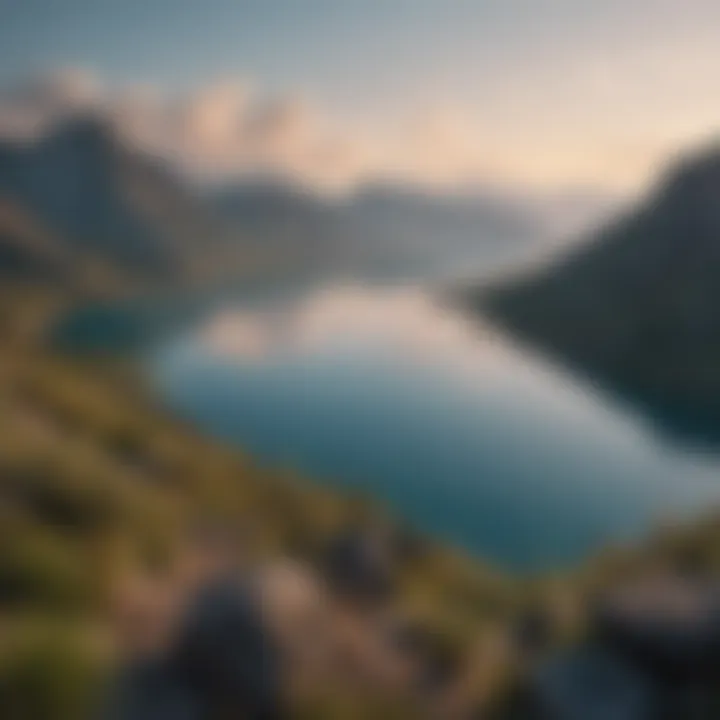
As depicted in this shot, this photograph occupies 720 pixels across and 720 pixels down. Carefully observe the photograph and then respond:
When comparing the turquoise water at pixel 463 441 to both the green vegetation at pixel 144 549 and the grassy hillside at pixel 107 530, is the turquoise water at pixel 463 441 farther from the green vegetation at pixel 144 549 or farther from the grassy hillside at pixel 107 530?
the grassy hillside at pixel 107 530

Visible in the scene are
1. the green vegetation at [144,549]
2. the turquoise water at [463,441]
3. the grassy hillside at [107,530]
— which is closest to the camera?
the green vegetation at [144,549]

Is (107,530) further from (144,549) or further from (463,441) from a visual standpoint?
(463,441)

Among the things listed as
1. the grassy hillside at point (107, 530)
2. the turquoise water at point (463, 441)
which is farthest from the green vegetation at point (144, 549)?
the turquoise water at point (463, 441)

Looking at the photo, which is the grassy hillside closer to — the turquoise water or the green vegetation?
the green vegetation

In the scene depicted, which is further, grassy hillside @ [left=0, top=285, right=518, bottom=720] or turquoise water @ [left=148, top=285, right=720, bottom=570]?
turquoise water @ [left=148, top=285, right=720, bottom=570]

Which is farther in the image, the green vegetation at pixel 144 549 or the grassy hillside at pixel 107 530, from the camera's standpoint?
the grassy hillside at pixel 107 530

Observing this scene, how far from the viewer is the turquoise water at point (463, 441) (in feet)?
221

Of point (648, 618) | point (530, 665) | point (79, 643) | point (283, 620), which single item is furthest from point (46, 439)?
point (648, 618)

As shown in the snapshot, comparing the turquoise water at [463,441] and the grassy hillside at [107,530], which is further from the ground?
the turquoise water at [463,441]

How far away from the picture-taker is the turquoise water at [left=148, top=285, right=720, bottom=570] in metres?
67.3

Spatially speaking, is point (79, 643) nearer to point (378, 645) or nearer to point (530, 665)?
point (378, 645)

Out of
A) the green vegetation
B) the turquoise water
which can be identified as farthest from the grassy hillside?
the turquoise water

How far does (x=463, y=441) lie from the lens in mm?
93875

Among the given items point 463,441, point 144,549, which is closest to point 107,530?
point 144,549
